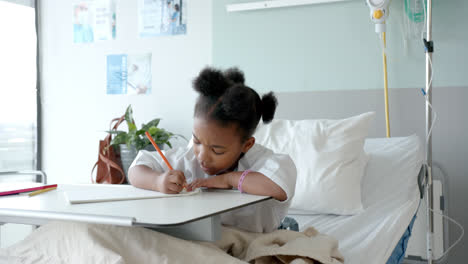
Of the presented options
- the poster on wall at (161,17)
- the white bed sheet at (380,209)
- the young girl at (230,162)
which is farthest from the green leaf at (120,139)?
the young girl at (230,162)

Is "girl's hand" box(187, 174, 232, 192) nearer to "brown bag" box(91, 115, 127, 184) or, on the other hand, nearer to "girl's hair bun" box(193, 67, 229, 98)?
"girl's hair bun" box(193, 67, 229, 98)

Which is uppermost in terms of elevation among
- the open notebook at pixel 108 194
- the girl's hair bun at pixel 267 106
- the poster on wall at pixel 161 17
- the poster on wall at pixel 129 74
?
the poster on wall at pixel 161 17

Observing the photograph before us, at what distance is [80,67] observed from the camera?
2980mm

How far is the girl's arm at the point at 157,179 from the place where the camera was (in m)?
1.06

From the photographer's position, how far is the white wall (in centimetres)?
265

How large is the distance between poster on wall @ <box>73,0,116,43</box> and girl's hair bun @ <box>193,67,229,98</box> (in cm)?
185

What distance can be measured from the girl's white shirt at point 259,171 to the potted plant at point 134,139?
1135 mm

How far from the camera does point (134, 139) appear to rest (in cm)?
240

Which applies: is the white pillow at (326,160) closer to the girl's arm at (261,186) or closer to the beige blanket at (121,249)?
the girl's arm at (261,186)

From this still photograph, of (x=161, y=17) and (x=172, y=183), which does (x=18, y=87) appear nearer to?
(x=161, y=17)

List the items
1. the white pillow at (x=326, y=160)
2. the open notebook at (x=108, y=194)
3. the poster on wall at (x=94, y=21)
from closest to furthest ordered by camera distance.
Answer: the open notebook at (x=108, y=194), the white pillow at (x=326, y=160), the poster on wall at (x=94, y=21)

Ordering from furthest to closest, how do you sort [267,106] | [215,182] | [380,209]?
[380,209]
[267,106]
[215,182]

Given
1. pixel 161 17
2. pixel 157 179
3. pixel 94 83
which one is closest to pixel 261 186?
pixel 157 179

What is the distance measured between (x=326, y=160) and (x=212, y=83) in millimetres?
715
